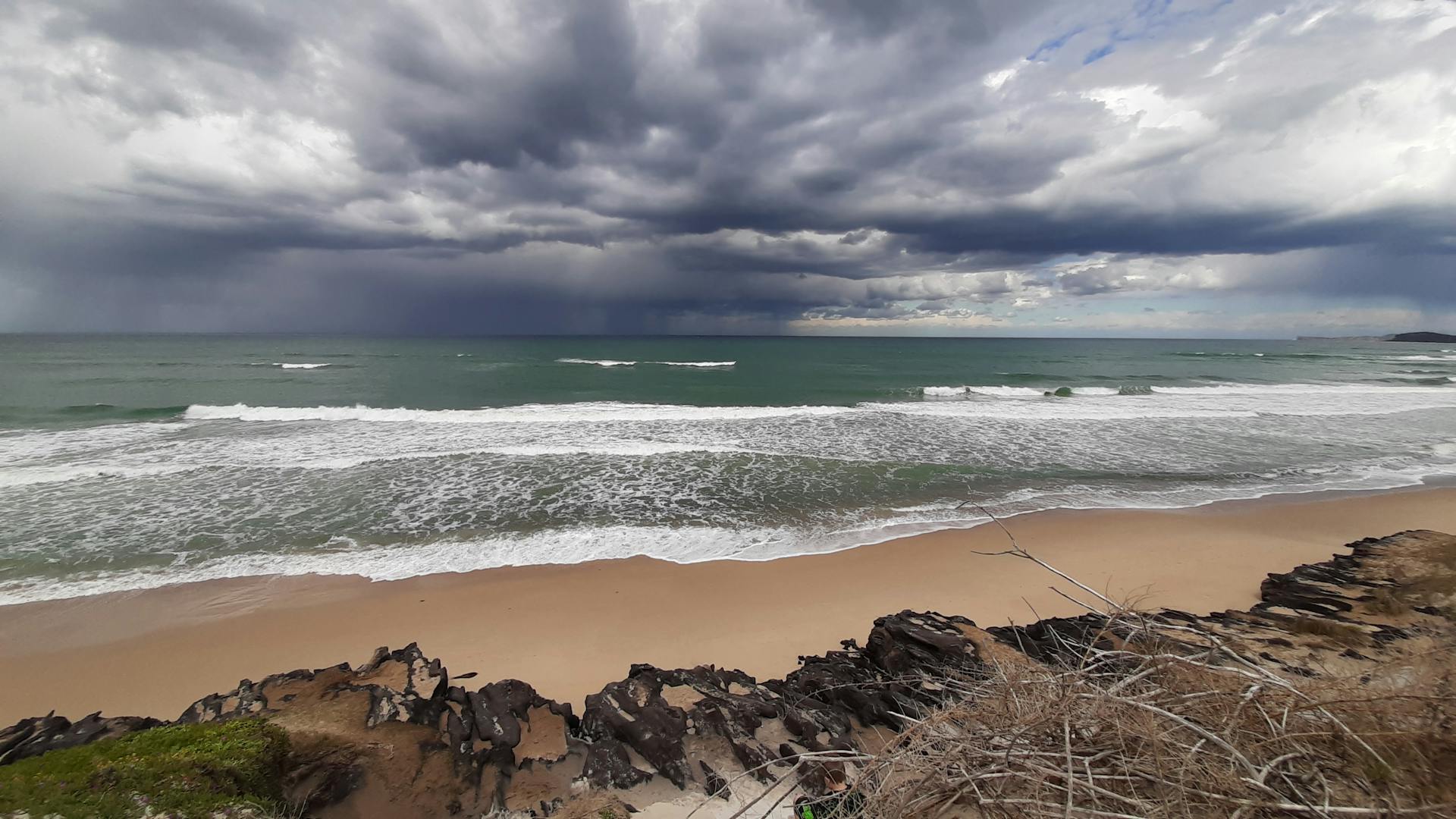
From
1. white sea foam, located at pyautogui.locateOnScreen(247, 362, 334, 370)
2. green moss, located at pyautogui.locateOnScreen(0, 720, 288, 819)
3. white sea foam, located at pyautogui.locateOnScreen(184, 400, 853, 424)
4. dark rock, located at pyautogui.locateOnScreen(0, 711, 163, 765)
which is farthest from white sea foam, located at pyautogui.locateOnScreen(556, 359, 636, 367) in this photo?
green moss, located at pyautogui.locateOnScreen(0, 720, 288, 819)

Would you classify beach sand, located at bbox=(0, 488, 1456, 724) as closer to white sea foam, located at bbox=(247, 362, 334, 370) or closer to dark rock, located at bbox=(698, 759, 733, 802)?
dark rock, located at bbox=(698, 759, 733, 802)

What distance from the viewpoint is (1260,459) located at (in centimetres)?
1216

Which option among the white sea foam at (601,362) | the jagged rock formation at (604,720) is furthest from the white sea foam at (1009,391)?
the white sea foam at (601,362)

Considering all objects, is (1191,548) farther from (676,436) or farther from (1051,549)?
(676,436)

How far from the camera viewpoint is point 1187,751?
155 centimetres

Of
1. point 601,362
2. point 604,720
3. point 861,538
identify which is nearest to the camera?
point 604,720

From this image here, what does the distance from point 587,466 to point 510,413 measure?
9220 mm

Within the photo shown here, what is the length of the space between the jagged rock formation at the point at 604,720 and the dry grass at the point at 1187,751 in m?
0.43

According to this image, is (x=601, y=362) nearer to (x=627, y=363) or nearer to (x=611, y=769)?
(x=627, y=363)

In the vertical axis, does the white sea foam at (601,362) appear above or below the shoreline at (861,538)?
above

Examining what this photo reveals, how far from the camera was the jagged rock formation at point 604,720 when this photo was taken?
273 cm

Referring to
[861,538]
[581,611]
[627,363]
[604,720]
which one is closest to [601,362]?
[627,363]

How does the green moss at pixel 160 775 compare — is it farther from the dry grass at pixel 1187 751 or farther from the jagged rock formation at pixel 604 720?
the dry grass at pixel 1187 751

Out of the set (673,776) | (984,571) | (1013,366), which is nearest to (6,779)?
(673,776)
